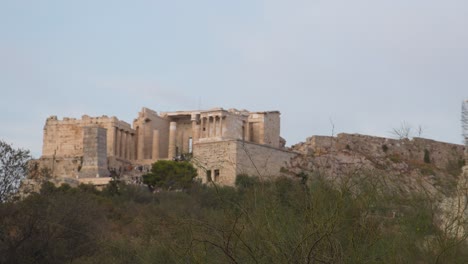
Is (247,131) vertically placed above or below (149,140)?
above

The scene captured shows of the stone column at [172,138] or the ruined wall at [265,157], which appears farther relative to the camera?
the stone column at [172,138]

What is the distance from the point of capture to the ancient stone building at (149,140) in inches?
1623

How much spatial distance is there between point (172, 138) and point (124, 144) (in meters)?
2.46

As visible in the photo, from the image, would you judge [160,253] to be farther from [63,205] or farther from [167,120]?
[167,120]

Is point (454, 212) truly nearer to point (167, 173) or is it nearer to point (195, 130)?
point (167, 173)

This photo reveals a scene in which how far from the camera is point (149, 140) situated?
46.5 meters

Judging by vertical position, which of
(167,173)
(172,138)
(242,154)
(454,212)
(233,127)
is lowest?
(454,212)

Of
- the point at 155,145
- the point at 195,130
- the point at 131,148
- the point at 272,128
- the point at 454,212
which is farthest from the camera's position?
the point at 131,148

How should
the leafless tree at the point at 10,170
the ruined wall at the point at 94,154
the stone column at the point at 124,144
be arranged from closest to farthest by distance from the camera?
the leafless tree at the point at 10,170 < the ruined wall at the point at 94,154 < the stone column at the point at 124,144

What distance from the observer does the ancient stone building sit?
135ft

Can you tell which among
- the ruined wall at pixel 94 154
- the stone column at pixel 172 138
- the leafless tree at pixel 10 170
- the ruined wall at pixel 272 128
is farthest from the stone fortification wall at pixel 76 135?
the leafless tree at pixel 10 170

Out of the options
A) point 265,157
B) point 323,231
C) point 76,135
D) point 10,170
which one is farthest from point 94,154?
point 323,231

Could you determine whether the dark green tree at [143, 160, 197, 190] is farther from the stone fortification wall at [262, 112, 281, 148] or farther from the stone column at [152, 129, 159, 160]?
the stone fortification wall at [262, 112, 281, 148]

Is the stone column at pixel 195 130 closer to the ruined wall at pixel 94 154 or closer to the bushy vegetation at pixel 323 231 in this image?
the ruined wall at pixel 94 154
